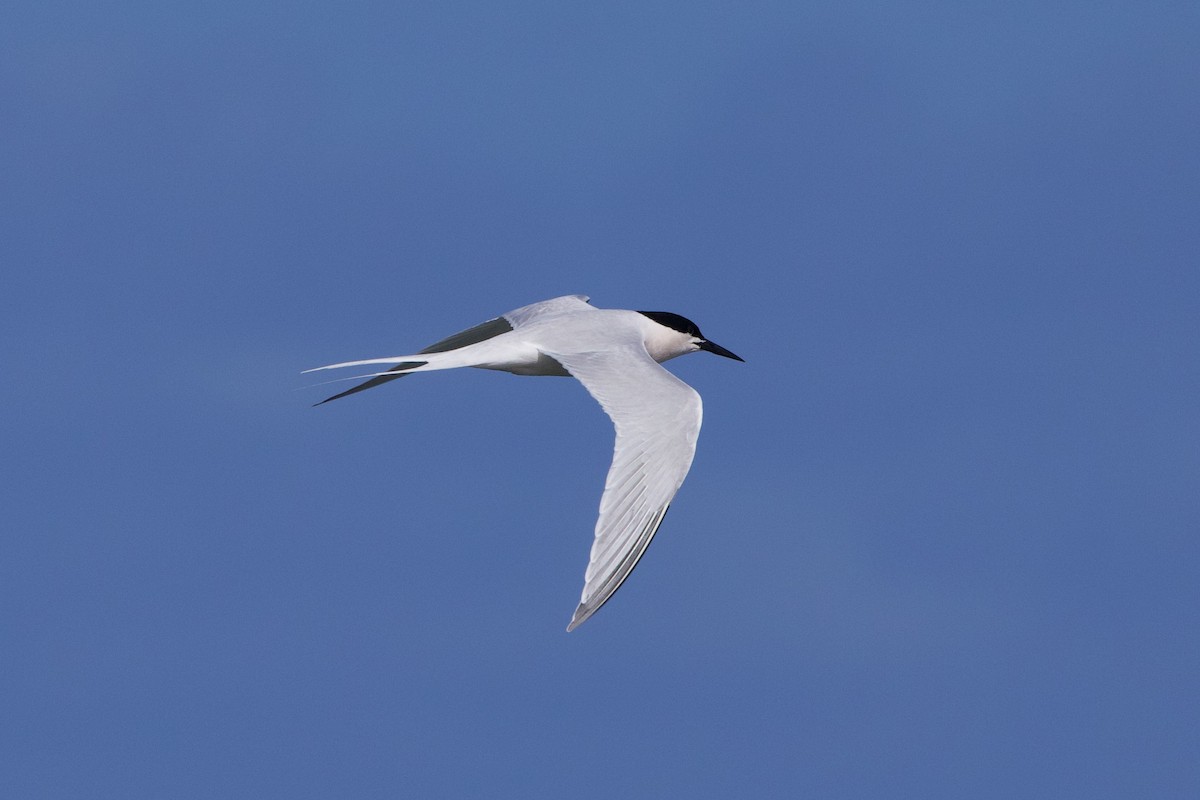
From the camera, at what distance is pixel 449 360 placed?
11570 mm

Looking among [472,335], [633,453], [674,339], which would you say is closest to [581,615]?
[633,453]

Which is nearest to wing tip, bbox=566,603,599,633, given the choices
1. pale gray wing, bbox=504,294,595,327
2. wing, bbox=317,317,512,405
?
pale gray wing, bbox=504,294,595,327

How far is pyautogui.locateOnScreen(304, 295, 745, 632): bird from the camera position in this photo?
29.3 feet

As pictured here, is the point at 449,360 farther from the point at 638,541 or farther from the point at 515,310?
the point at 638,541

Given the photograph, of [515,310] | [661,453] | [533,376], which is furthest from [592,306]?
[661,453]

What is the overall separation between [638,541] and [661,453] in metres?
0.77

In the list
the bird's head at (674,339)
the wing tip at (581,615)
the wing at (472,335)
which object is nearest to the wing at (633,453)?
the wing tip at (581,615)

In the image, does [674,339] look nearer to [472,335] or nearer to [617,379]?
[472,335]

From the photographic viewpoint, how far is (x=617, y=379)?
1041 centimetres

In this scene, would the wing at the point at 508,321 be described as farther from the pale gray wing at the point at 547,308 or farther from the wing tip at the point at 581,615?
the wing tip at the point at 581,615

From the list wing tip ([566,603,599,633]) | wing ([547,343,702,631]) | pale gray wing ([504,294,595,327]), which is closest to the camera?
wing tip ([566,603,599,633])

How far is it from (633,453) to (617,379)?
1043mm

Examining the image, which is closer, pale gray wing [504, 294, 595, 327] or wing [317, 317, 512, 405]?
pale gray wing [504, 294, 595, 327]

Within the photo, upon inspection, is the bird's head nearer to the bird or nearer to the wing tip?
the bird
